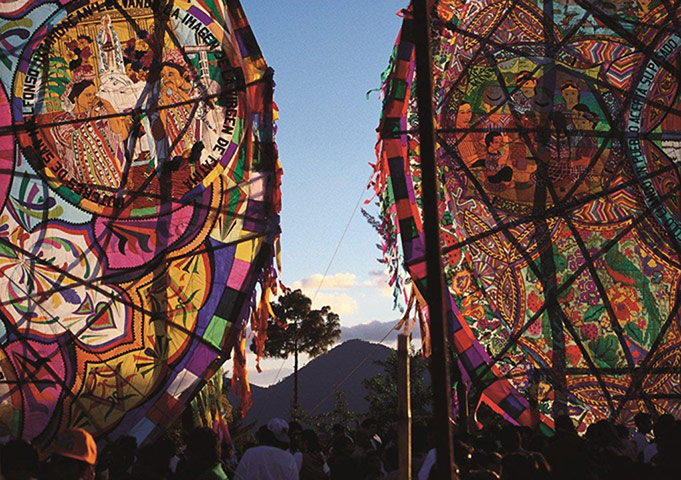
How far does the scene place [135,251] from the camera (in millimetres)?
11273

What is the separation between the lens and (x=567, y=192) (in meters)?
12.2

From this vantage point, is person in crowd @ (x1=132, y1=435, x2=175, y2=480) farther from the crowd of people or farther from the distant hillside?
the distant hillside

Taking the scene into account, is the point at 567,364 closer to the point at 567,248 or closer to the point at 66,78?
the point at 567,248

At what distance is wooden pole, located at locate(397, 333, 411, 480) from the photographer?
7633 millimetres

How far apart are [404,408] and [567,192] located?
204 inches

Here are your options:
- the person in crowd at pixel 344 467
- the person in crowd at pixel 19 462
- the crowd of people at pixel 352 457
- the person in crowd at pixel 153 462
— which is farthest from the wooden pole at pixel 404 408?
the person in crowd at pixel 19 462

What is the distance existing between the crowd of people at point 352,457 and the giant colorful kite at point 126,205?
880 mm

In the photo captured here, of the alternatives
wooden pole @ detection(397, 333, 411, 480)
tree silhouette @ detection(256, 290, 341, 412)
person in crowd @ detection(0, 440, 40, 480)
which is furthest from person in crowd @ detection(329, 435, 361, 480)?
tree silhouette @ detection(256, 290, 341, 412)

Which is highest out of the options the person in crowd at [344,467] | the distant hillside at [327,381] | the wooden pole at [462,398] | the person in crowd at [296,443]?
the distant hillside at [327,381]

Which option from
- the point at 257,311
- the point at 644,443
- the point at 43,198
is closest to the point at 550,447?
the point at 644,443

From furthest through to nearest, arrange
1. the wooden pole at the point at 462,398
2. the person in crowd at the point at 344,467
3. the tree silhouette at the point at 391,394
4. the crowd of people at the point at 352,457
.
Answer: the tree silhouette at the point at 391,394
the wooden pole at the point at 462,398
the person in crowd at the point at 344,467
the crowd of people at the point at 352,457

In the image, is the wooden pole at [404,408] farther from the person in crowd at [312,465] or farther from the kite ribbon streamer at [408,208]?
the kite ribbon streamer at [408,208]

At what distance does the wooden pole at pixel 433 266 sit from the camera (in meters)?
7.26

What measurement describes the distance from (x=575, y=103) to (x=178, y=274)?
4.93m
